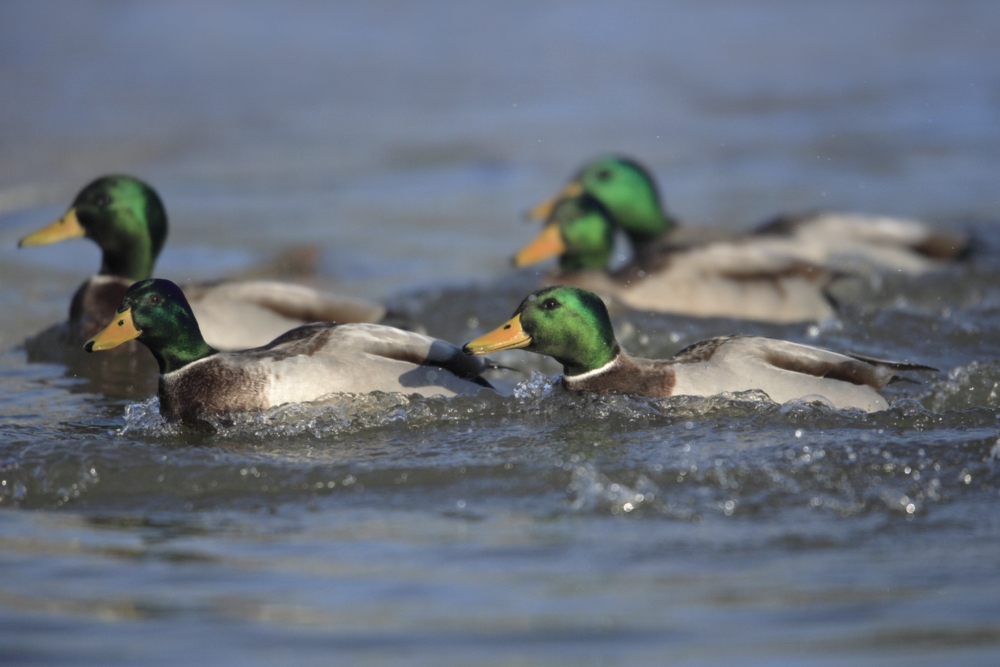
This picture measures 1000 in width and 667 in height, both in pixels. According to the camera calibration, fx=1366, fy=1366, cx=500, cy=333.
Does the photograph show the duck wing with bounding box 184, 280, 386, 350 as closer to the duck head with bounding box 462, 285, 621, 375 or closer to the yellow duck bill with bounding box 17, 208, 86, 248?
the yellow duck bill with bounding box 17, 208, 86, 248

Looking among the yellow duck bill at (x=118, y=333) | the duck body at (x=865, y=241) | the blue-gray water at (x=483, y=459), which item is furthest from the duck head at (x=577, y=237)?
the yellow duck bill at (x=118, y=333)

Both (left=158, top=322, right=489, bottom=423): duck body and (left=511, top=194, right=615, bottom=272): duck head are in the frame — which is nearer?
(left=158, top=322, right=489, bottom=423): duck body

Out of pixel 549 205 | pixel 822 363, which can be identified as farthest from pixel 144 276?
pixel 822 363

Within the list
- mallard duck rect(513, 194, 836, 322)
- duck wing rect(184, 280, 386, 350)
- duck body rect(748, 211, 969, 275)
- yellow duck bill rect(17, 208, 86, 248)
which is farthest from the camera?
duck body rect(748, 211, 969, 275)

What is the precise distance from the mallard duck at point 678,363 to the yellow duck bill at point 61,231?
314 centimetres

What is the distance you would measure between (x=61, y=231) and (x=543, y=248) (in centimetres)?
275

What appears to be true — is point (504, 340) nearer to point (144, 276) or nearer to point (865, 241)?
point (144, 276)

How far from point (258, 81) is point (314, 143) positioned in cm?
232

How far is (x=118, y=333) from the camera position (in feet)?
16.9

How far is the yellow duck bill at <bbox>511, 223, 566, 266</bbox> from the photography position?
813cm

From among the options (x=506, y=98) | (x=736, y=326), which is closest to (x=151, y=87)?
(x=506, y=98)

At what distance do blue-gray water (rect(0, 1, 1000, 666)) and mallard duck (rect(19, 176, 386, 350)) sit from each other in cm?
48

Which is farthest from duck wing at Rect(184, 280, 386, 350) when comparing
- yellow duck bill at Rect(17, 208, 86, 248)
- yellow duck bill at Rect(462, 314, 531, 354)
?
yellow duck bill at Rect(462, 314, 531, 354)

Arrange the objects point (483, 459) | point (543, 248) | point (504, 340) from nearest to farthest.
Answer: point (483, 459), point (504, 340), point (543, 248)
